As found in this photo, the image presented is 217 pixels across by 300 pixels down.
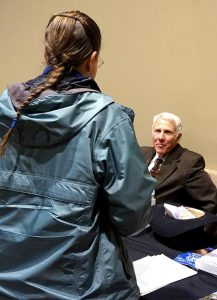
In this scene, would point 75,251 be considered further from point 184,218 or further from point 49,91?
point 184,218

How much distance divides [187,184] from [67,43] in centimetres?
151

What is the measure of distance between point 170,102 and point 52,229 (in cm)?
195

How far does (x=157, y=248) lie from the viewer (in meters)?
1.79

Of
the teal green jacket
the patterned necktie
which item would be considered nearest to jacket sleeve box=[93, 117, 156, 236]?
the teal green jacket

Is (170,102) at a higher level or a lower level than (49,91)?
lower

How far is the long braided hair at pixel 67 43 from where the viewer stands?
107 cm

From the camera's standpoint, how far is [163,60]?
2.81 metres

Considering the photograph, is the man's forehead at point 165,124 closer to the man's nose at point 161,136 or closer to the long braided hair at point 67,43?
the man's nose at point 161,136

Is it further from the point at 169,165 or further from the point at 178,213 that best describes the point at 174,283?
the point at 169,165

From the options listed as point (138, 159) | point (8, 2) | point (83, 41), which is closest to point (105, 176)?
point (138, 159)

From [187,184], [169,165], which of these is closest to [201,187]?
[187,184]

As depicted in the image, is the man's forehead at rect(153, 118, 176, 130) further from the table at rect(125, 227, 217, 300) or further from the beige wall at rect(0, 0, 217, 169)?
the table at rect(125, 227, 217, 300)

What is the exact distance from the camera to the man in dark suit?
2.36m

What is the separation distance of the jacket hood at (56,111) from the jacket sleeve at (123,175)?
0.25 ft
